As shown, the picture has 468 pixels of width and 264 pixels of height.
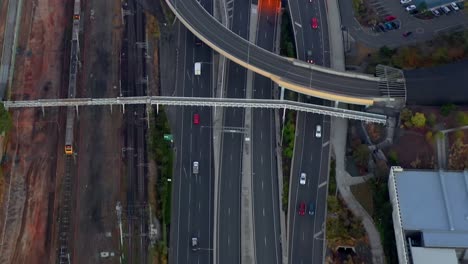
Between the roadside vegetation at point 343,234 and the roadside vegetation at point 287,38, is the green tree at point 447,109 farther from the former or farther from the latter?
the roadside vegetation at point 287,38

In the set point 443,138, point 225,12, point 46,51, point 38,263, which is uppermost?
point 225,12

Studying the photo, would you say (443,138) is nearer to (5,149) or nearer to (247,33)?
(247,33)

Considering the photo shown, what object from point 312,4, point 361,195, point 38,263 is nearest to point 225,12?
point 312,4

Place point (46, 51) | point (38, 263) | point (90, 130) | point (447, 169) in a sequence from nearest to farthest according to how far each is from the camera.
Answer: point (38, 263)
point (447, 169)
point (90, 130)
point (46, 51)

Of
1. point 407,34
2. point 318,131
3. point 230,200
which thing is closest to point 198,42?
point 318,131

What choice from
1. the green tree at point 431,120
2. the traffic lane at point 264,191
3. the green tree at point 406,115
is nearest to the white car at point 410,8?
the green tree at point 406,115

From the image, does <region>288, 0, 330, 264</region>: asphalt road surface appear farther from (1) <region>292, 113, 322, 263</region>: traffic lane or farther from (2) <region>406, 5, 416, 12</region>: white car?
(2) <region>406, 5, 416, 12</region>: white car
